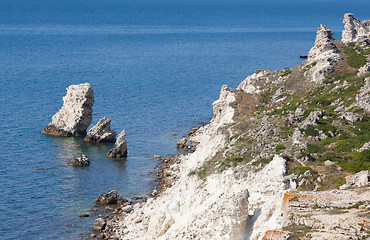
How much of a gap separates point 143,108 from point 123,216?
65.6 m

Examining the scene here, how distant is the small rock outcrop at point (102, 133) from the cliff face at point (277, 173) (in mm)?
22113

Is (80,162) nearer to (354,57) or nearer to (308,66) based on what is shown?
(308,66)

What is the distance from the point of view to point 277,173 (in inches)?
1832

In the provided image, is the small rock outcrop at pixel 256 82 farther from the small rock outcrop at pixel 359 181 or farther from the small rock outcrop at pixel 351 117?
the small rock outcrop at pixel 359 181

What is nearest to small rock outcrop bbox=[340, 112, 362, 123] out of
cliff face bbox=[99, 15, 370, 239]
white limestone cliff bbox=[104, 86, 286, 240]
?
cliff face bbox=[99, 15, 370, 239]

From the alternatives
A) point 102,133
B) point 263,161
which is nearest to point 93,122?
point 102,133

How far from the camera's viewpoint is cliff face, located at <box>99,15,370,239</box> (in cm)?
3647

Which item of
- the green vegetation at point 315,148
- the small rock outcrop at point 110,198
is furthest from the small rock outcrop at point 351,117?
the small rock outcrop at point 110,198

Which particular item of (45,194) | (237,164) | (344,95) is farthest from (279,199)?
(45,194)

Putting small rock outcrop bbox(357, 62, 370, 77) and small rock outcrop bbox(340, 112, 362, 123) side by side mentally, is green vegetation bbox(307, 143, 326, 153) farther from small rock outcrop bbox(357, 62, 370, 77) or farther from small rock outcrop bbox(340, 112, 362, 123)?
small rock outcrop bbox(357, 62, 370, 77)

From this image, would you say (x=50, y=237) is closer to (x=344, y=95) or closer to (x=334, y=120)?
(x=334, y=120)

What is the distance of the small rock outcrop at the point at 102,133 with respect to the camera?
102188 mm

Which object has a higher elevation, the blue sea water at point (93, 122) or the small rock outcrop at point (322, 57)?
the small rock outcrop at point (322, 57)

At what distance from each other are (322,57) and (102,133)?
147ft
